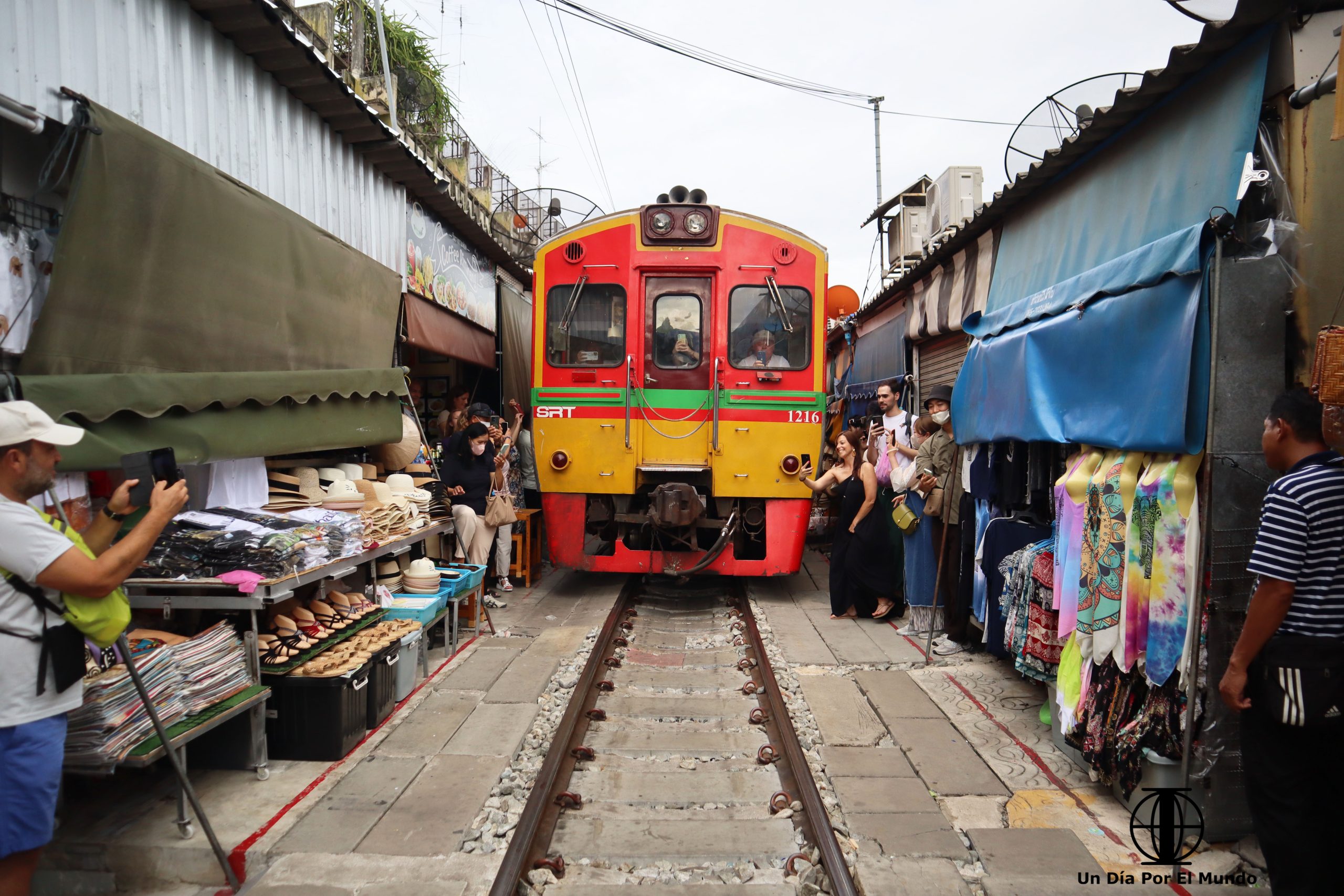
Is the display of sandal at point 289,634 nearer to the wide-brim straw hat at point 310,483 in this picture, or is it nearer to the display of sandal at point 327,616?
the display of sandal at point 327,616

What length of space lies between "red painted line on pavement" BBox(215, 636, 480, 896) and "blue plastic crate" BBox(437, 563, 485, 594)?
1.18 metres

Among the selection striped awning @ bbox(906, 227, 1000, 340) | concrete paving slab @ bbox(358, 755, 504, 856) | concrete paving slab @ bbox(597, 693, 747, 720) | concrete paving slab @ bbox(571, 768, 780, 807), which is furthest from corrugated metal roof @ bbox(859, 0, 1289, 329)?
concrete paving slab @ bbox(358, 755, 504, 856)

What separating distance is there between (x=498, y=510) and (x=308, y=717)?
3208 millimetres

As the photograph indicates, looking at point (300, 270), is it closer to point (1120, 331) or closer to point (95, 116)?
point (95, 116)

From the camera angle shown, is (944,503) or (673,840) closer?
(673,840)

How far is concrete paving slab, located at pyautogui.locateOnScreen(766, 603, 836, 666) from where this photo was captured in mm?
6032

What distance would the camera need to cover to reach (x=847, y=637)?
22.0 feet

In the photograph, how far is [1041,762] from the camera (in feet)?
13.5

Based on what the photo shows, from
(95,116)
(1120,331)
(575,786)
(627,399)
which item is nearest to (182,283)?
(95,116)

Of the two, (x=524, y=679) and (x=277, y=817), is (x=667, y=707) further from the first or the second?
(x=277, y=817)

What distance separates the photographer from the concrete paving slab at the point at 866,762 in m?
4.02

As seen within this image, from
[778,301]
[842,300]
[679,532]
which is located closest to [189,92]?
[778,301]

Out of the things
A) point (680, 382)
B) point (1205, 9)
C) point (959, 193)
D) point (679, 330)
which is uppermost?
point (959, 193)

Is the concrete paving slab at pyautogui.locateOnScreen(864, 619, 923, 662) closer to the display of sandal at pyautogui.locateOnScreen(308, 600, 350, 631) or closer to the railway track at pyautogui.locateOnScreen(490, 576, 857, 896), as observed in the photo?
the railway track at pyautogui.locateOnScreen(490, 576, 857, 896)
